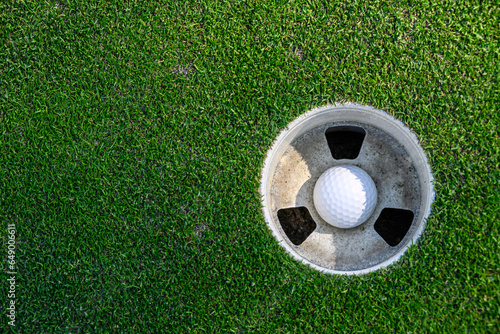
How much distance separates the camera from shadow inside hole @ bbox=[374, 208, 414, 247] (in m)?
4.26

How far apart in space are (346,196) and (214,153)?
1.42 meters

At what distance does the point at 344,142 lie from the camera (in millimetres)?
4512

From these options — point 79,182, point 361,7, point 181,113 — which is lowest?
point 79,182

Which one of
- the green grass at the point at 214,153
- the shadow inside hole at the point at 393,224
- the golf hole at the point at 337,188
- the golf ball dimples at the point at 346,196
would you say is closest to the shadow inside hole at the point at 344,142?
the golf hole at the point at 337,188

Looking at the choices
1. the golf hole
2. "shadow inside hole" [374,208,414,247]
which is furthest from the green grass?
"shadow inside hole" [374,208,414,247]

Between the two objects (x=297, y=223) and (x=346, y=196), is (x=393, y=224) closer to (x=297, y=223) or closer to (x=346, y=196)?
(x=346, y=196)

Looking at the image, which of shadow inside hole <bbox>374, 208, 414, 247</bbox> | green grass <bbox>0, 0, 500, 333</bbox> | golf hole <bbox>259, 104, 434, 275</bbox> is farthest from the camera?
shadow inside hole <bbox>374, 208, 414, 247</bbox>

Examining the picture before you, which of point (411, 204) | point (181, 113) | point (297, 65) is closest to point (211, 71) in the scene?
point (181, 113)

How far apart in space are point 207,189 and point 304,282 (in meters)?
1.36

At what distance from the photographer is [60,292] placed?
4078 mm

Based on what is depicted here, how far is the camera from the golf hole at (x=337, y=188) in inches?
159

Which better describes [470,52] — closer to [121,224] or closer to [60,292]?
[121,224]

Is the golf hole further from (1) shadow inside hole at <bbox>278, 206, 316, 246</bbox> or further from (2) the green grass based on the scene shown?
(2) the green grass

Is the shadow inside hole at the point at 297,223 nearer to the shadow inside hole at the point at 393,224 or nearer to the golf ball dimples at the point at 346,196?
the golf ball dimples at the point at 346,196
